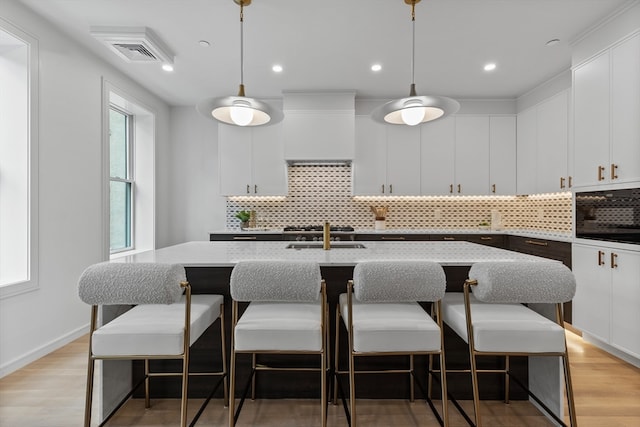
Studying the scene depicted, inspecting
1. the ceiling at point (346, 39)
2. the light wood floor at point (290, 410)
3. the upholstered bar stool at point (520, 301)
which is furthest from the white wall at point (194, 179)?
the upholstered bar stool at point (520, 301)

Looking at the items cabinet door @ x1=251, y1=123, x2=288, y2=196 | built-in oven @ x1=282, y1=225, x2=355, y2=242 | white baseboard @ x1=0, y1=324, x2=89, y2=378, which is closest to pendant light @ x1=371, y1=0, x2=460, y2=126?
built-in oven @ x1=282, y1=225, x2=355, y2=242

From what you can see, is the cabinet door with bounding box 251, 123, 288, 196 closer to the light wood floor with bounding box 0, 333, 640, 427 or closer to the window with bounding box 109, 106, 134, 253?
the window with bounding box 109, 106, 134, 253

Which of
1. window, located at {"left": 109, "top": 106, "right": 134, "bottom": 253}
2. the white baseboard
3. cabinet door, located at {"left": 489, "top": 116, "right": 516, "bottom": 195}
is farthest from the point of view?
cabinet door, located at {"left": 489, "top": 116, "right": 516, "bottom": 195}

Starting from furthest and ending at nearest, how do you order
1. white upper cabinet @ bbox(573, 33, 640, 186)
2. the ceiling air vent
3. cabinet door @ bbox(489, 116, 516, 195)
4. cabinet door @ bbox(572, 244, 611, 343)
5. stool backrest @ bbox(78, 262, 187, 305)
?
cabinet door @ bbox(489, 116, 516, 195)
the ceiling air vent
cabinet door @ bbox(572, 244, 611, 343)
white upper cabinet @ bbox(573, 33, 640, 186)
stool backrest @ bbox(78, 262, 187, 305)

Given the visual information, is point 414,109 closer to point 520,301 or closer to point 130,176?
point 520,301

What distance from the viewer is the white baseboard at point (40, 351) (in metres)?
2.43

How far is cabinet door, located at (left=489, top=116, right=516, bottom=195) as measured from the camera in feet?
15.1

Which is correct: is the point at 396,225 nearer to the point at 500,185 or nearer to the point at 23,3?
the point at 500,185

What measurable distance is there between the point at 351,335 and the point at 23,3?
3394 millimetres

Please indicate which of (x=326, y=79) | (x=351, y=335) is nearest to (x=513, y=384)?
(x=351, y=335)

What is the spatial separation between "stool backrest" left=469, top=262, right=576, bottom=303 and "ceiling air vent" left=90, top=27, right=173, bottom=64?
127 inches

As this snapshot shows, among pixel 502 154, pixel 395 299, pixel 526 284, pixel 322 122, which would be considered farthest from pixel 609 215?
pixel 322 122

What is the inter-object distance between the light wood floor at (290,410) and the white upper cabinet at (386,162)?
9.32ft

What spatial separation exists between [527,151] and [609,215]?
6.21ft
